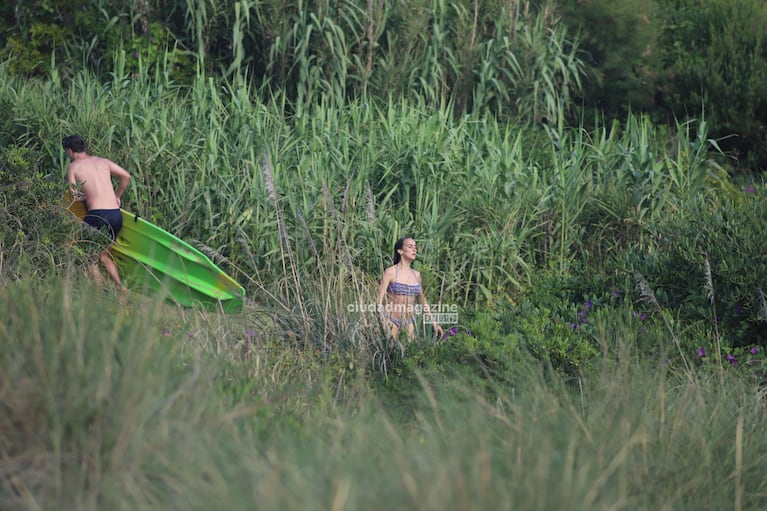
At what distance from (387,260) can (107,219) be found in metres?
2.47

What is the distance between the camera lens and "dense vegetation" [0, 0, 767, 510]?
133 inches

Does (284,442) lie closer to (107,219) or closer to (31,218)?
(31,218)

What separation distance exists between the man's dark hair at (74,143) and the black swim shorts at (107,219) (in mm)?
552

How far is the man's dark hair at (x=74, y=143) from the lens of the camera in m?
7.73

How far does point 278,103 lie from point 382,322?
5772mm

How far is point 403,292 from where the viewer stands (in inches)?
264

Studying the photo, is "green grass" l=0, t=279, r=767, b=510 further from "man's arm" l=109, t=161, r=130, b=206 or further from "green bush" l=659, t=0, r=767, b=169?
"green bush" l=659, t=0, r=767, b=169

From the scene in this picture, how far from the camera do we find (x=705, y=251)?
21.8 feet

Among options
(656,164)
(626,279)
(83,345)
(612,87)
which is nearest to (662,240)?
(626,279)

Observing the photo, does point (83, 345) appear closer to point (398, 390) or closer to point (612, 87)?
point (398, 390)

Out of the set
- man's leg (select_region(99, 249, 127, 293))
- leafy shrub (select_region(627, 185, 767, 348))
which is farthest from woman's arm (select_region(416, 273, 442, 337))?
man's leg (select_region(99, 249, 127, 293))

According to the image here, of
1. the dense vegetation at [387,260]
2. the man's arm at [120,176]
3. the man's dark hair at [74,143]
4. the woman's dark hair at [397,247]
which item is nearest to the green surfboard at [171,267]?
the man's arm at [120,176]

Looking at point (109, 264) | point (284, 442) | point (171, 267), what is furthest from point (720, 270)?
point (109, 264)

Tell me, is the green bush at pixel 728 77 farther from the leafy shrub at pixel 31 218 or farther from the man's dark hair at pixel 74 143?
the leafy shrub at pixel 31 218
